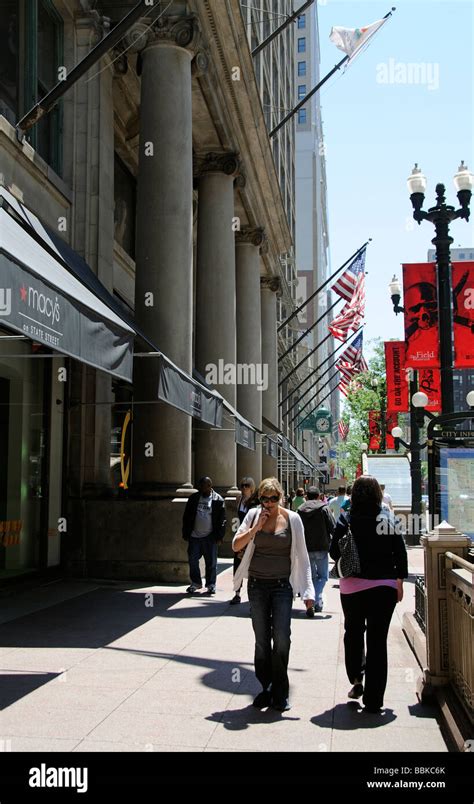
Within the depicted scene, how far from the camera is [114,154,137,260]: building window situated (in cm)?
1919

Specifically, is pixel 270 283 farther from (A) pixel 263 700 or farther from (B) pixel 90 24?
(A) pixel 263 700

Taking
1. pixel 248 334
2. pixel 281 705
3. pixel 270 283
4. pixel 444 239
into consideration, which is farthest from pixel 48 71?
pixel 270 283

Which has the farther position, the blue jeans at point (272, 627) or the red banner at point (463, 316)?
the red banner at point (463, 316)

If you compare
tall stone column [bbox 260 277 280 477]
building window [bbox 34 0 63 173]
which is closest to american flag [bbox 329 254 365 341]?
tall stone column [bbox 260 277 280 477]

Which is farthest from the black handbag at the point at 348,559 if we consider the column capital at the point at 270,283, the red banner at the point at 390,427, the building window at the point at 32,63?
the red banner at the point at 390,427

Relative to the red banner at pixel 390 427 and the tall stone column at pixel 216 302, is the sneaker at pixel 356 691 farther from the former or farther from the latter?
the red banner at pixel 390 427

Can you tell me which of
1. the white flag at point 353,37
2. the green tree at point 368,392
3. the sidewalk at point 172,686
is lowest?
the sidewalk at point 172,686

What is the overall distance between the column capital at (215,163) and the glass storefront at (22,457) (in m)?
9.43

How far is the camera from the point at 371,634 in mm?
6293

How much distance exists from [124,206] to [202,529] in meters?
10.3

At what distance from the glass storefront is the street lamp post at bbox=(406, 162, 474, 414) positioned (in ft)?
23.7

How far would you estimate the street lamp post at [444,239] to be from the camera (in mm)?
14688
